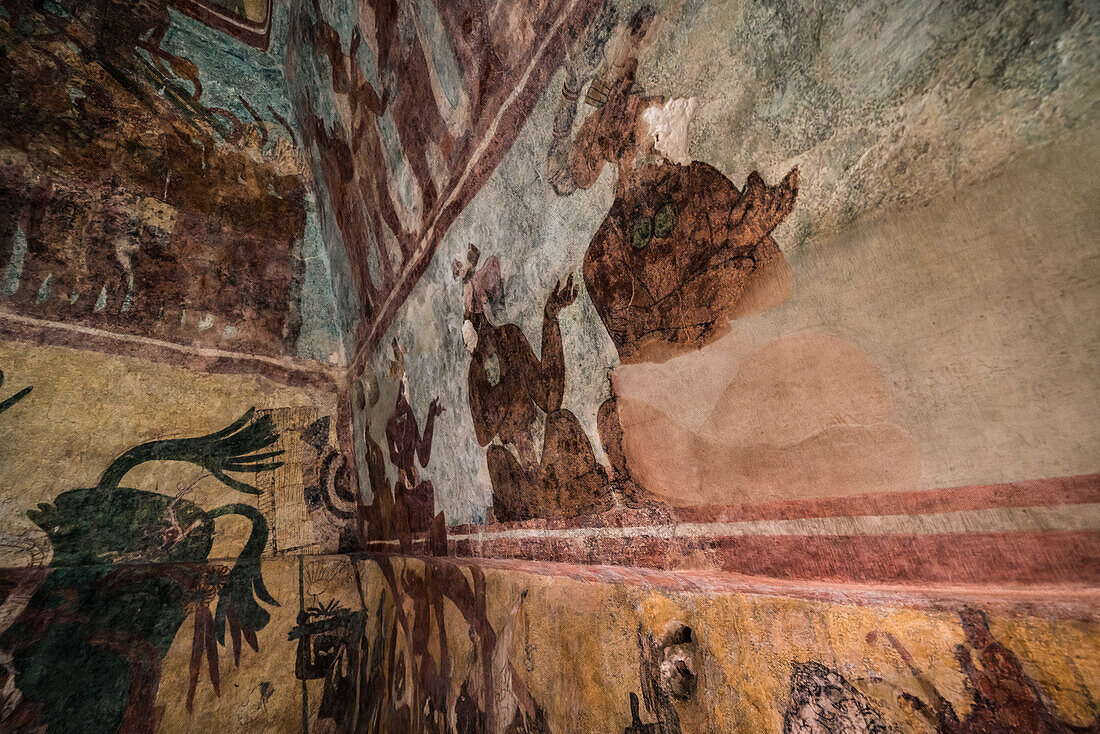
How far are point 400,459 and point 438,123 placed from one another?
177cm

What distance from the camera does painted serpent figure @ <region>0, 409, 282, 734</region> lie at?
265 centimetres

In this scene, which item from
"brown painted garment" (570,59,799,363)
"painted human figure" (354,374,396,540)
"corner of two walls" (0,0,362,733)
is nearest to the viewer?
"brown painted garment" (570,59,799,363)

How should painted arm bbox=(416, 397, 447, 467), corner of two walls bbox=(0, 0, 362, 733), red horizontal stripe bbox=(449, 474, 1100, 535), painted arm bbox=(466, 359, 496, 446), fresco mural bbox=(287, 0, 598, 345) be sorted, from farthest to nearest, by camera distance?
corner of two walls bbox=(0, 0, 362, 733) < painted arm bbox=(416, 397, 447, 467) < painted arm bbox=(466, 359, 496, 446) < fresco mural bbox=(287, 0, 598, 345) < red horizontal stripe bbox=(449, 474, 1100, 535)

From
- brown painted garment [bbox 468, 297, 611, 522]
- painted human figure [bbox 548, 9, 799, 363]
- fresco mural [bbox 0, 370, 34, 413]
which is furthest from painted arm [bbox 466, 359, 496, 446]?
fresco mural [bbox 0, 370, 34, 413]

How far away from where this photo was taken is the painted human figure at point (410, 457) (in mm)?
2635

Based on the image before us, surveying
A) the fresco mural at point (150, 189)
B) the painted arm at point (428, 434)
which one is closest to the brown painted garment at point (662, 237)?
the painted arm at point (428, 434)

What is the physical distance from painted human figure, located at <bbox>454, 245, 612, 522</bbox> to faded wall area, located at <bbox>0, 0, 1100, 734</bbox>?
0.02 meters

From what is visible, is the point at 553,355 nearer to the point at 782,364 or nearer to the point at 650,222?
the point at 650,222

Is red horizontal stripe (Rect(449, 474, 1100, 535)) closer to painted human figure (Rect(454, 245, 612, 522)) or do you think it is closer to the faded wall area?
the faded wall area

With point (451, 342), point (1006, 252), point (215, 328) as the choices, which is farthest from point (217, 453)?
point (1006, 252)

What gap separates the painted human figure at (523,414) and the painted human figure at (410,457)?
0.57 metres

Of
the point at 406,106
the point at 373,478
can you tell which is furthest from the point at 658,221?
the point at 373,478

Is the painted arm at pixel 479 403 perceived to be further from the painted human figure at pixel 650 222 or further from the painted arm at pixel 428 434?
the painted human figure at pixel 650 222

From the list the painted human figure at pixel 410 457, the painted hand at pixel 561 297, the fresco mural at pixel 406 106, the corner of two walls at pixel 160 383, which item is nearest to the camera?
the painted hand at pixel 561 297
